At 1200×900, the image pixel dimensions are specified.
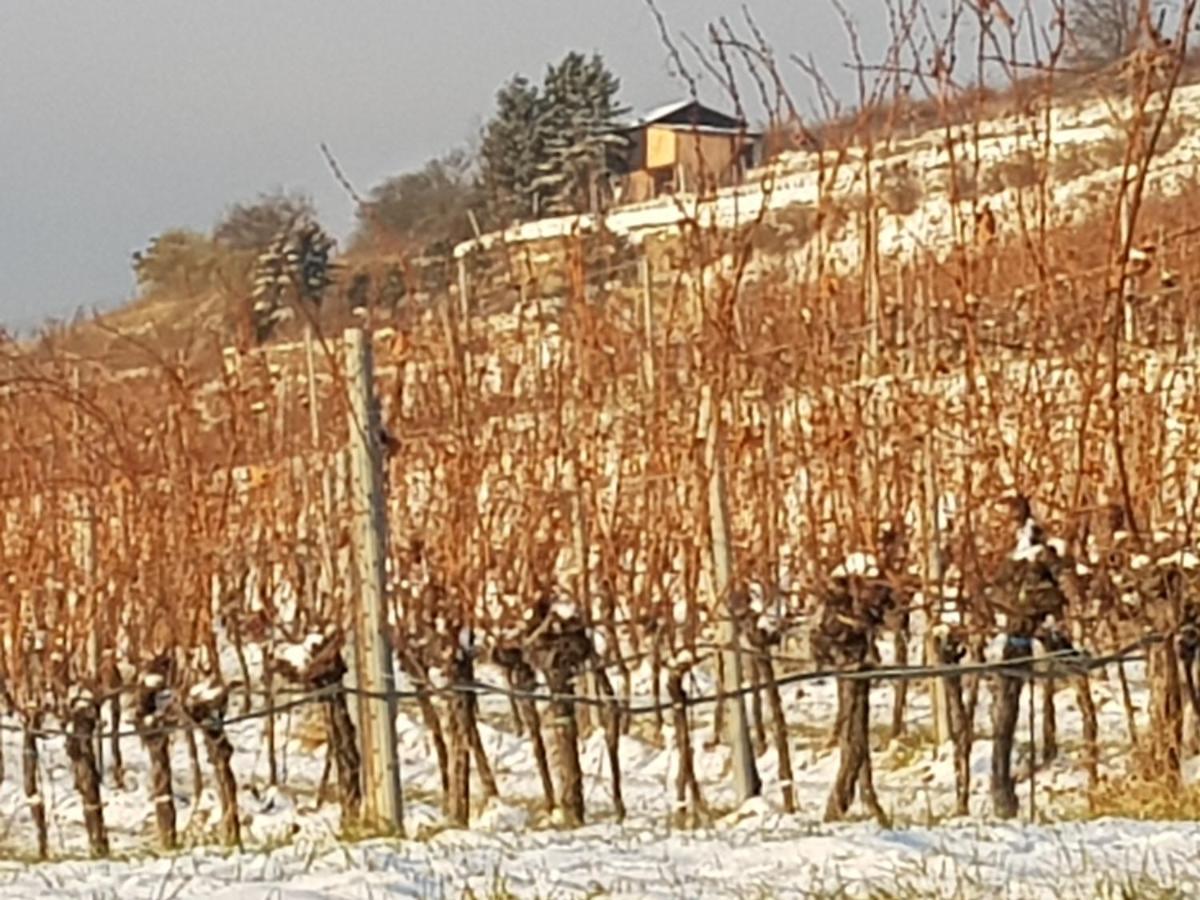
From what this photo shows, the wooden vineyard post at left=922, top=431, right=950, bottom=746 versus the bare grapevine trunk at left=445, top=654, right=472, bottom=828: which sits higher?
the wooden vineyard post at left=922, top=431, right=950, bottom=746

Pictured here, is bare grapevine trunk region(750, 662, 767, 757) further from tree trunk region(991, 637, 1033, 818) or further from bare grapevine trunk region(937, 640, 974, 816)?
tree trunk region(991, 637, 1033, 818)

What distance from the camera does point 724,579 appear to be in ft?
28.1

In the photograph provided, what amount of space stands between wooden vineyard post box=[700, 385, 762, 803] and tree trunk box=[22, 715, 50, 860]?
3.62 meters

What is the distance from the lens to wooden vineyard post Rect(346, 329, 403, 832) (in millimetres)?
7309

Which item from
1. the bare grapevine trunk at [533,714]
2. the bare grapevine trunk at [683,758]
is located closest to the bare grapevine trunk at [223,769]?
the bare grapevine trunk at [533,714]

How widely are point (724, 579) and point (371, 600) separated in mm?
1847

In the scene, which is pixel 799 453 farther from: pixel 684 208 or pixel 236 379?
pixel 236 379

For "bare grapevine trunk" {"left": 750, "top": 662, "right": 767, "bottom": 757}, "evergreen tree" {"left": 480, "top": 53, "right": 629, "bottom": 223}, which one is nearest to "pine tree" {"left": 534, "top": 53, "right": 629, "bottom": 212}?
"evergreen tree" {"left": 480, "top": 53, "right": 629, "bottom": 223}

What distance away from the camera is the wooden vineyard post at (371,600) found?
24.0 ft

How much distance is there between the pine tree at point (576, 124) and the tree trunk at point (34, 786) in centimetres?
419

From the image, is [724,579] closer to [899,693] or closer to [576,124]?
[899,693]

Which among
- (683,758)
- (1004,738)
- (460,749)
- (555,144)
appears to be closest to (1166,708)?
(1004,738)

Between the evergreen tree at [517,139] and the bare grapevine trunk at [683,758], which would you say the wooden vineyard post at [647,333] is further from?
the evergreen tree at [517,139]

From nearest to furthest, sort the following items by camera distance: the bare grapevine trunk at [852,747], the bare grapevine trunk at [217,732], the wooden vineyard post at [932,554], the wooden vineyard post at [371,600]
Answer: the wooden vineyard post at [371,600]
the bare grapevine trunk at [852,747]
the wooden vineyard post at [932,554]
the bare grapevine trunk at [217,732]
